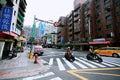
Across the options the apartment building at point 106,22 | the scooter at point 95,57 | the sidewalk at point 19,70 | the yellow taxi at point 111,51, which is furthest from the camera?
the apartment building at point 106,22

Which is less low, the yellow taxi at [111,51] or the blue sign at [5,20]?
the blue sign at [5,20]

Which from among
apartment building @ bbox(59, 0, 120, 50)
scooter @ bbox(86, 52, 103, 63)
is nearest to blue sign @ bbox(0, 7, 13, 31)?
scooter @ bbox(86, 52, 103, 63)

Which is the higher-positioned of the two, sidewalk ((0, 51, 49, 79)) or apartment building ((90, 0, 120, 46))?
apartment building ((90, 0, 120, 46))

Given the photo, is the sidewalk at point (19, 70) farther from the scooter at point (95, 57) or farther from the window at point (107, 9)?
the window at point (107, 9)

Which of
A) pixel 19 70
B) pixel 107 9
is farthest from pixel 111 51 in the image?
pixel 107 9

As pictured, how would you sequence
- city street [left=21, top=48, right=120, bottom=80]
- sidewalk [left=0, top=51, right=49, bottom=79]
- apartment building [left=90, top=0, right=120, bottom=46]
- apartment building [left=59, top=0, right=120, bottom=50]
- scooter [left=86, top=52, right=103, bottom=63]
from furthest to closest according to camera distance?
apartment building [left=59, top=0, right=120, bottom=50], apartment building [left=90, top=0, right=120, bottom=46], scooter [left=86, top=52, right=103, bottom=63], sidewalk [left=0, top=51, right=49, bottom=79], city street [left=21, top=48, right=120, bottom=80]

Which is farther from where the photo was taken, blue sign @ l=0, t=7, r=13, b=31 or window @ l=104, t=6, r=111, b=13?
window @ l=104, t=6, r=111, b=13

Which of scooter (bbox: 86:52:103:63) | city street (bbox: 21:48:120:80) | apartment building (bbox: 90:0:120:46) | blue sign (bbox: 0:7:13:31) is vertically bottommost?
city street (bbox: 21:48:120:80)

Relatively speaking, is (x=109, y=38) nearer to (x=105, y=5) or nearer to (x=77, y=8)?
(x=105, y=5)

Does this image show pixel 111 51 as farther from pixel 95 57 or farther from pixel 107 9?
pixel 107 9

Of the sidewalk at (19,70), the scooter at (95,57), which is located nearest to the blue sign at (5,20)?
the sidewalk at (19,70)

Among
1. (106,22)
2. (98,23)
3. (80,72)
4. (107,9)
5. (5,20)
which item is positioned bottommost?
(80,72)

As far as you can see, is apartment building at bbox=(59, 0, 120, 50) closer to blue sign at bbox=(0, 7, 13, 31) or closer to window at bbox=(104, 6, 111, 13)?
window at bbox=(104, 6, 111, 13)

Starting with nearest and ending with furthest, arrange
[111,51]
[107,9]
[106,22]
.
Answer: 1. [111,51]
2. [107,9]
3. [106,22]
